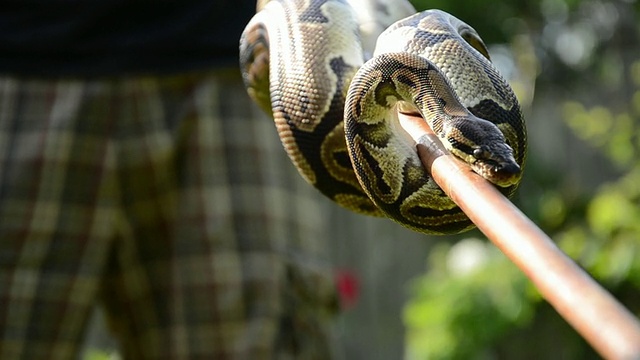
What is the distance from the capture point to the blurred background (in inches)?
225

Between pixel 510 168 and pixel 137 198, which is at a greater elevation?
pixel 510 168

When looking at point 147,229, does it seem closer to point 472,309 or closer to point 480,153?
point 480,153

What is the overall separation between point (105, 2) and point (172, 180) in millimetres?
578

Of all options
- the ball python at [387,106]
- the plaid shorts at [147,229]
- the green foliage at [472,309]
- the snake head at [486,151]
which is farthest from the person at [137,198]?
the green foliage at [472,309]

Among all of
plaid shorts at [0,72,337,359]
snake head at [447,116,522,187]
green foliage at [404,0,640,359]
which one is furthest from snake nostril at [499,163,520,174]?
green foliage at [404,0,640,359]

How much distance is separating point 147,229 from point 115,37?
60 cm

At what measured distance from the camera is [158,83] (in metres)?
3.47

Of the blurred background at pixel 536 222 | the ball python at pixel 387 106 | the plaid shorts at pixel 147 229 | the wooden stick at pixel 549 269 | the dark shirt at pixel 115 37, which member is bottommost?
the blurred background at pixel 536 222

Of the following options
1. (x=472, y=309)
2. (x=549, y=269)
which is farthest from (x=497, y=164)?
(x=472, y=309)

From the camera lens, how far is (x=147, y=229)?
3.44m

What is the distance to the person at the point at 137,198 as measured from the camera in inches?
132

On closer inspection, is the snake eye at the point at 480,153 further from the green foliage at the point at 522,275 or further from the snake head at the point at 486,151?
the green foliage at the point at 522,275

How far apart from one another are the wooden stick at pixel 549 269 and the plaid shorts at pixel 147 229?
2048mm

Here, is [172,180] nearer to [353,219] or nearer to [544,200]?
[544,200]
